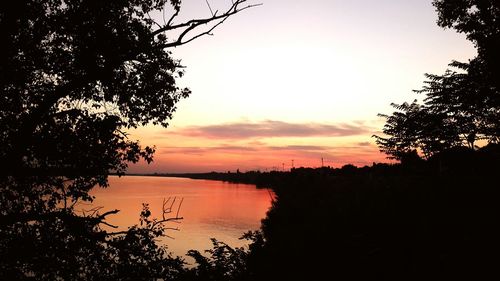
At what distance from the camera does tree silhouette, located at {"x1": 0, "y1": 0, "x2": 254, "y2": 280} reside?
328 inches

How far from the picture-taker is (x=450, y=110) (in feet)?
84.1

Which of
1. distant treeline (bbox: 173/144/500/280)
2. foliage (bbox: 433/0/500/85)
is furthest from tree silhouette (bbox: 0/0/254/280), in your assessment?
foliage (bbox: 433/0/500/85)

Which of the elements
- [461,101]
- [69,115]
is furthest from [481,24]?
[69,115]

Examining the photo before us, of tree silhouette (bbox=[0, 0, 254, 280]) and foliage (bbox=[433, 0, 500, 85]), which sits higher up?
foliage (bbox=[433, 0, 500, 85])

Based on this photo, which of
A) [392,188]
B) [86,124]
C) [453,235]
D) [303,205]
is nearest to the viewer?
[86,124]

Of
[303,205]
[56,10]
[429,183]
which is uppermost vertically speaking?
[56,10]

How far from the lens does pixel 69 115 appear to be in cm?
934

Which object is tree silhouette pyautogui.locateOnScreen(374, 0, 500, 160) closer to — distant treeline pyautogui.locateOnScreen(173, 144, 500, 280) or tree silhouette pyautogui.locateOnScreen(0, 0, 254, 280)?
distant treeline pyautogui.locateOnScreen(173, 144, 500, 280)

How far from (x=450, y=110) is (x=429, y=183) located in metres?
9.30

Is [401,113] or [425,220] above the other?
[401,113]

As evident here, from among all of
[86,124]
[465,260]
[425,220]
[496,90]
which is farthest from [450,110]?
[86,124]

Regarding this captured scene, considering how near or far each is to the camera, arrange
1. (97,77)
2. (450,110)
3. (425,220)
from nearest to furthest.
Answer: (97,77) < (425,220) < (450,110)

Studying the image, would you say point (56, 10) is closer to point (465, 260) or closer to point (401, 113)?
point (465, 260)

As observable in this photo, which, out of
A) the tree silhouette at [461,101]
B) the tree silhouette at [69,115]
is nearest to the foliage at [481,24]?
the tree silhouette at [461,101]
